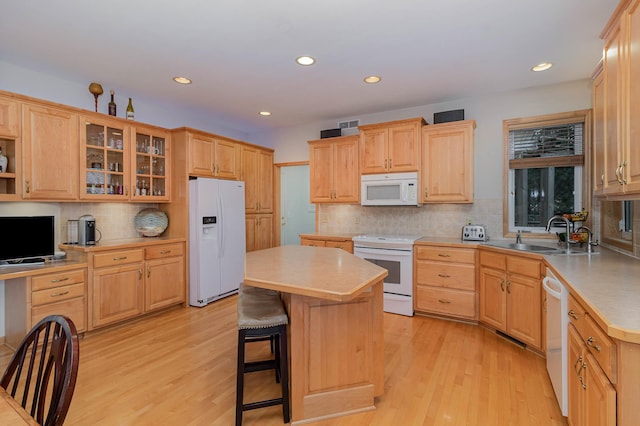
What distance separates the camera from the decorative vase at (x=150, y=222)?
398 cm

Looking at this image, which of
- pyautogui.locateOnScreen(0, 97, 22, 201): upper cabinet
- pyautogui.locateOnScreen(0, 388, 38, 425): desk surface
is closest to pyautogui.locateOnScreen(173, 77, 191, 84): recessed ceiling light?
pyautogui.locateOnScreen(0, 97, 22, 201): upper cabinet

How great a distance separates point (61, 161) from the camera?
10.1 ft

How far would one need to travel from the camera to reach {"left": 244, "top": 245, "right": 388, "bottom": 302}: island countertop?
1.59 meters

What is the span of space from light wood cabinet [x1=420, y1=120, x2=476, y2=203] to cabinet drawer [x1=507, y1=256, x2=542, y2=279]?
0.99 m

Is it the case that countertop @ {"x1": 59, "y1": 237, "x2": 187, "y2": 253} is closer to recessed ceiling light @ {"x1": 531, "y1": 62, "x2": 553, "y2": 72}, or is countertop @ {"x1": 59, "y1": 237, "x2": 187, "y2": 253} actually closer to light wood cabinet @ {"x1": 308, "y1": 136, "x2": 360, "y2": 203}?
light wood cabinet @ {"x1": 308, "y1": 136, "x2": 360, "y2": 203}

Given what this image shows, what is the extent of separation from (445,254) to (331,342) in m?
2.09

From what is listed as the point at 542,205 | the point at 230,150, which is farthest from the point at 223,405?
the point at 542,205

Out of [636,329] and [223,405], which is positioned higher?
[636,329]

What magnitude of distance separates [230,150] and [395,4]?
3.12 m

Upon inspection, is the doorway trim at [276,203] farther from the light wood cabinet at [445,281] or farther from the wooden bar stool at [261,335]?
the wooden bar stool at [261,335]

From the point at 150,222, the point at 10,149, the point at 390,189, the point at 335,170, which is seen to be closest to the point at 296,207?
the point at 335,170

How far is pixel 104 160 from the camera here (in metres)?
3.46

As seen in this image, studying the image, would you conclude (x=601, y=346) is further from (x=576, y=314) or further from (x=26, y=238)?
(x=26, y=238)

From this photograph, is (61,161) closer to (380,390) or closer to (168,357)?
(168,357)
